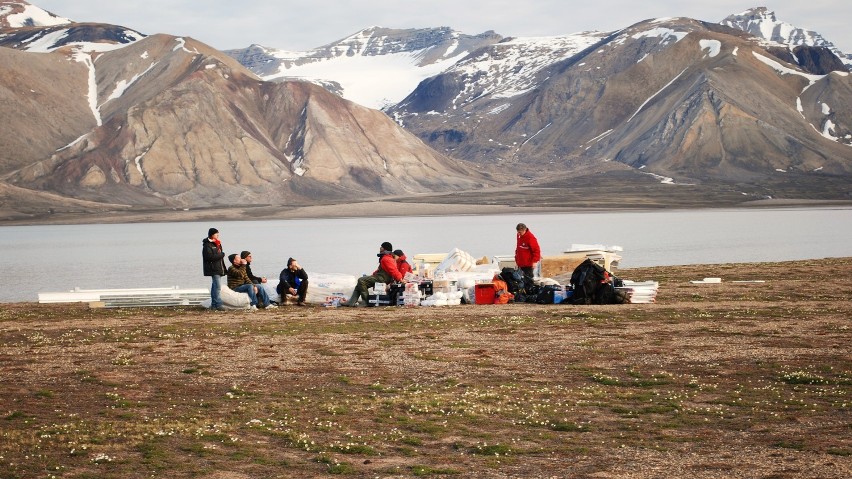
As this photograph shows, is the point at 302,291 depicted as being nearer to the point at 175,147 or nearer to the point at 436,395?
the point at 436,395

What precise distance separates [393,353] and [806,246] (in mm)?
52238

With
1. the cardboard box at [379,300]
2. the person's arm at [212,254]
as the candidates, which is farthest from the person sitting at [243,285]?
the cardboard box at [379,300]

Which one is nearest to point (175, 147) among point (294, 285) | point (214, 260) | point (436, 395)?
point (294, 285)

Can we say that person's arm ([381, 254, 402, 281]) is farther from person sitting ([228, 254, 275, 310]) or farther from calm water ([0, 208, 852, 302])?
calm water ([0, 208, 852, 302])

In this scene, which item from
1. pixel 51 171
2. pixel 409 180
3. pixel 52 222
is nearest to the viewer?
pixel 52 222

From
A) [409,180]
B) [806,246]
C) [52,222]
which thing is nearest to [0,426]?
[806,246]

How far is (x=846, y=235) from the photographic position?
8000 cm

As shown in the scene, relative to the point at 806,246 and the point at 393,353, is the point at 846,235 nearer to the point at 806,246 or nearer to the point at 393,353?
the point at 806,246

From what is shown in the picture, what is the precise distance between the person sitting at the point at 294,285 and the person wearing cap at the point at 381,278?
1.00 metres

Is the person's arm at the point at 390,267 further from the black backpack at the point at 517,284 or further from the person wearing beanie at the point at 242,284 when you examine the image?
the person wearing beanie at the point at 242,284

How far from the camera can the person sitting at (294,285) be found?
26797mm

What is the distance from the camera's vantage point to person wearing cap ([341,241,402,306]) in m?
26.6

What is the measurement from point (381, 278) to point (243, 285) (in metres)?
3.24

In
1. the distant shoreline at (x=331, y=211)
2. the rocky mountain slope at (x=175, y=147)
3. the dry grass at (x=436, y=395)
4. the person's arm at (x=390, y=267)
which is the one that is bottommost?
the dry grass at (x=436, y=395)
